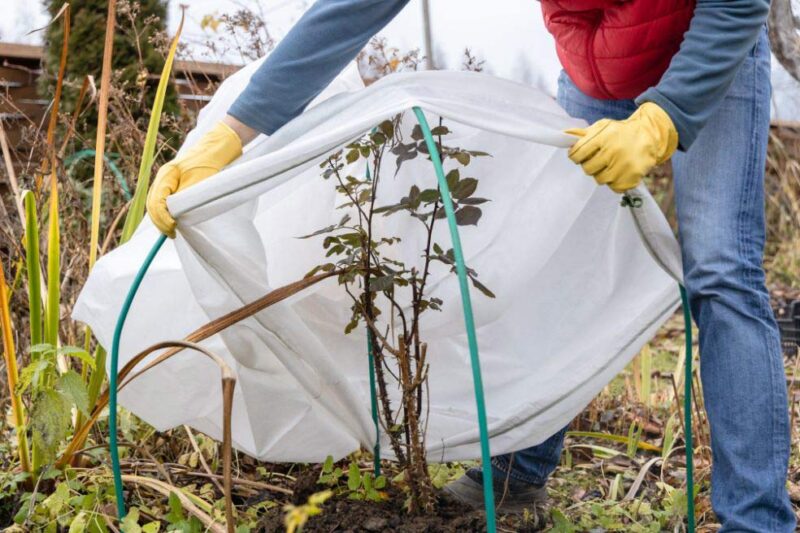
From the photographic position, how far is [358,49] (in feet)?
4.99

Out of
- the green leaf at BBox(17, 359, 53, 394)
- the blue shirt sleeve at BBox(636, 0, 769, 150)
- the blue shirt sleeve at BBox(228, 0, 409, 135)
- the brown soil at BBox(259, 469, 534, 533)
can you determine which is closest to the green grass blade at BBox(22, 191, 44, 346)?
the green leaf at BBox(17, 359, 53, 394)

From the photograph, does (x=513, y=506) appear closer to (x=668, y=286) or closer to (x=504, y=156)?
(x=668, y=286)

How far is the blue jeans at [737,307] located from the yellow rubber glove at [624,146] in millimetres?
→ 174

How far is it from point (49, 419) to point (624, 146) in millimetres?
1138

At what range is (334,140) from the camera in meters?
1.23

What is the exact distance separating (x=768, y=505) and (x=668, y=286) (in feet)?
1.49

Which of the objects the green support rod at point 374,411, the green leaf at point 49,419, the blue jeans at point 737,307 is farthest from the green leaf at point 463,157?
the green leaf at point 49,419

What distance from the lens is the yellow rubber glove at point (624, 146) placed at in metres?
1.28

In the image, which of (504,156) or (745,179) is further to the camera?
(504,156)

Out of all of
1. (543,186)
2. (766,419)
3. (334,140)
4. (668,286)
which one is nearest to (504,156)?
(543,186)

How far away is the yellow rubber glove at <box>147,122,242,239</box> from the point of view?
1352 millimetres

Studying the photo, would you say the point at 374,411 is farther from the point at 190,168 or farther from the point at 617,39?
the point at 617,39

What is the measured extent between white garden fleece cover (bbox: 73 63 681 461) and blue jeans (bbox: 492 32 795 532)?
0.09 m

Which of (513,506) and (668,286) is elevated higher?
(668,286)
